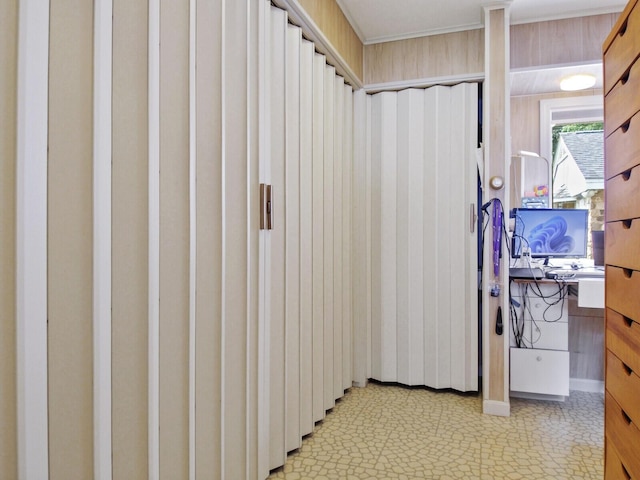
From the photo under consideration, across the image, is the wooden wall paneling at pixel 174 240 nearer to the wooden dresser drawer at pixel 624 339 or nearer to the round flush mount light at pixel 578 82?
the wooden dresser drawer at pixel 624 339

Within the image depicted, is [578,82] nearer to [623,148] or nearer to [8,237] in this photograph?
[623,148]

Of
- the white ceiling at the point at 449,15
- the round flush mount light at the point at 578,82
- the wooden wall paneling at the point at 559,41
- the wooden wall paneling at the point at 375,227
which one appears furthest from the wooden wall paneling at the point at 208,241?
the round flush mount light at the point at 578,82

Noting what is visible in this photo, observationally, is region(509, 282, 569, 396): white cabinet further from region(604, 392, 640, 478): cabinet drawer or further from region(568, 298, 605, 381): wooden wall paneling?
region(604, 392, 640, 478): cabinet drawer

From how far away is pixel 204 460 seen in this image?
1.58m

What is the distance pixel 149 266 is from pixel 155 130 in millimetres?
413

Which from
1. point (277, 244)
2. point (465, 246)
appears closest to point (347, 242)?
point (465, 246)

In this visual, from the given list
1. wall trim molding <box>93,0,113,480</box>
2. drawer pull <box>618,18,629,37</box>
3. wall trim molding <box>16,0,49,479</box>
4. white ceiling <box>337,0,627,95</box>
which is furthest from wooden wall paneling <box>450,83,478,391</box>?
wall trim molding <box>16,0,49,479</box>

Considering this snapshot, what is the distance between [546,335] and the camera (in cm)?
296

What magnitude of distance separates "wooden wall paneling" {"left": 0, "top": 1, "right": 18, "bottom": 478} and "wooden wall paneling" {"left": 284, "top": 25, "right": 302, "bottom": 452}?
4.44ft

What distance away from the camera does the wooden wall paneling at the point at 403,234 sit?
3266 millimetres

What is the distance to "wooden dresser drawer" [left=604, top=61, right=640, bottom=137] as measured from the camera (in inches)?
52.2

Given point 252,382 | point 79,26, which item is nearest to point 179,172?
point 79,26

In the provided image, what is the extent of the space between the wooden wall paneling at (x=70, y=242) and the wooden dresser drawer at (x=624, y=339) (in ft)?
5.18

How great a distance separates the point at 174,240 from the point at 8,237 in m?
0.53
